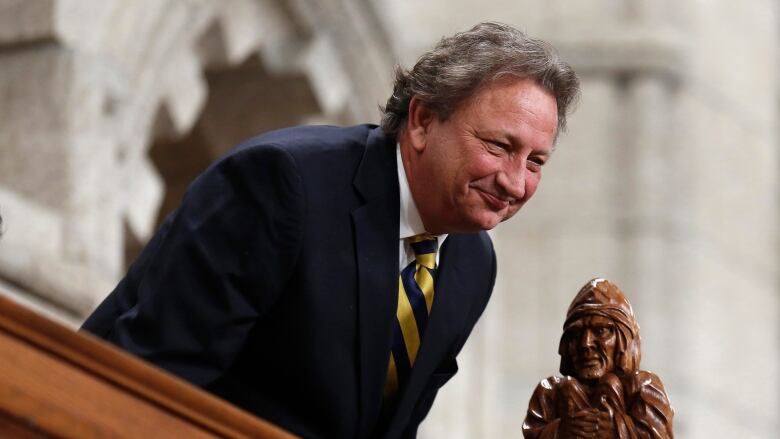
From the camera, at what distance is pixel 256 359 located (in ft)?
7.51

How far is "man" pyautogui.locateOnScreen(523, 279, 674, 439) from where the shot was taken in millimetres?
2271

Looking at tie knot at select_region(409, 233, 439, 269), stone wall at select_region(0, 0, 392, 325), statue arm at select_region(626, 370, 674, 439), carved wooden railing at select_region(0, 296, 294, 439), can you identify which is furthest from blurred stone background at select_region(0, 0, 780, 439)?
carved wooden railing at select_region(0, 296, 294, 439)

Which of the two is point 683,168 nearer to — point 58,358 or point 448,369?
point 448,369

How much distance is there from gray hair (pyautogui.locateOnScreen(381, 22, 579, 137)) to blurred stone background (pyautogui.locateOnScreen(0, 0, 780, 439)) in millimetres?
2215

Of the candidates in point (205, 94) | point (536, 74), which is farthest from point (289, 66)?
point (536, 74)

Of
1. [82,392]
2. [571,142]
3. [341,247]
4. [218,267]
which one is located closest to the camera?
[82,392]

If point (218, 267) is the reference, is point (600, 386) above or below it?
below

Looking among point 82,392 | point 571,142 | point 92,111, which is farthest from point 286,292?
point 571,142

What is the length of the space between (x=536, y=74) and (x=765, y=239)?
7.51 metres

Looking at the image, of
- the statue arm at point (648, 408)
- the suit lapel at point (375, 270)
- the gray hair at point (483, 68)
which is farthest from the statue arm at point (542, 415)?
the gray hair at point (483, 68)

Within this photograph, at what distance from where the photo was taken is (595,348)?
2344 millimetres

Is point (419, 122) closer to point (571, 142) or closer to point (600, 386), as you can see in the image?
point (600, 386)

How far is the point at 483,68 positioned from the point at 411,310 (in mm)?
353

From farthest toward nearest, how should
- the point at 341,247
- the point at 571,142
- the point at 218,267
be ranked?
1. the point at 571,142
2. the point at 341,247
3. the point at 218,267
